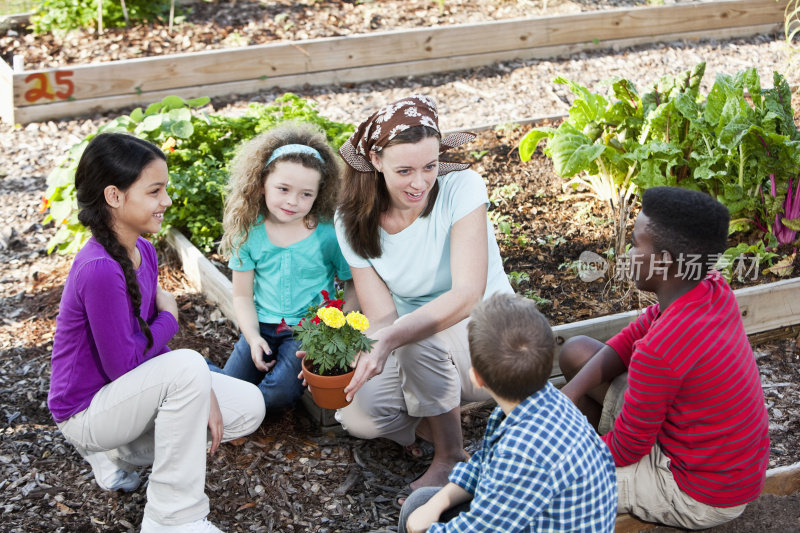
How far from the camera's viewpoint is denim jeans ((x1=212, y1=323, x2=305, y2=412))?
339 cm

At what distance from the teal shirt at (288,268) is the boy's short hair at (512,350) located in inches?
57.7

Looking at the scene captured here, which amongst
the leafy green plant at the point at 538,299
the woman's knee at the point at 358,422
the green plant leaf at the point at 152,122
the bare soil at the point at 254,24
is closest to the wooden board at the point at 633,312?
the leafy green plant at the point at 538,299

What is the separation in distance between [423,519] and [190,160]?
10.2 feet

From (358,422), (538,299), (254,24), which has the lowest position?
(358,422)

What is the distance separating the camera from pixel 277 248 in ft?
11.5

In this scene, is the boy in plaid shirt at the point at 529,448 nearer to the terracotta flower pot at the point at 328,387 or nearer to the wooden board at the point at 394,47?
the terracotta flower pot at the point at 328,387

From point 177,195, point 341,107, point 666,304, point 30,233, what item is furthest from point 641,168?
point 30,233

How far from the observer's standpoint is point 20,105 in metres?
6.33

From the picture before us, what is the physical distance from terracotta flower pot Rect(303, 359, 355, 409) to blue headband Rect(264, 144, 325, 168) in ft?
2.98

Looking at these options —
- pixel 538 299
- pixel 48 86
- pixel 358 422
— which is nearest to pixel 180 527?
pixel 358 422

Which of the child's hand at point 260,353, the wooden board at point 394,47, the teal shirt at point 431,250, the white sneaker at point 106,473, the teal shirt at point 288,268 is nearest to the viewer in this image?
the white sneaker at point 106,473

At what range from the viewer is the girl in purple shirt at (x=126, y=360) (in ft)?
8.82

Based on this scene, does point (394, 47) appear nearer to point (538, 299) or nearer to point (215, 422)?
point (538, 299)

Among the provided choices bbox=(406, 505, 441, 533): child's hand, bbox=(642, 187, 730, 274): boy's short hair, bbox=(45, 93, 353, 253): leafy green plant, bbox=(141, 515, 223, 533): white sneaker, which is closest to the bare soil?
bbox=(45, 93, 353, 253): leafy green plant
